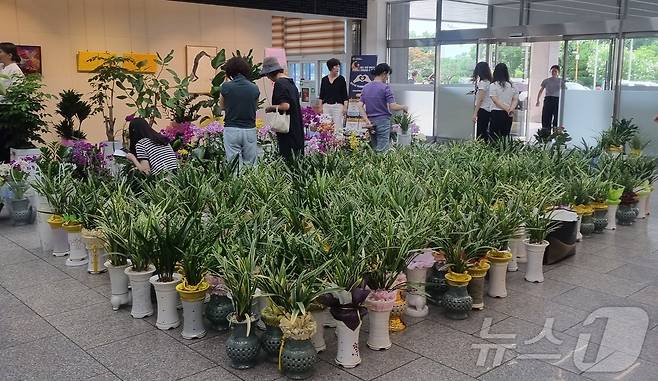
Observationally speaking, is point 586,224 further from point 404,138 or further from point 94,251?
point 404,138

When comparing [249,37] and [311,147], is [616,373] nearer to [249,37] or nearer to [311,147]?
[311,147]

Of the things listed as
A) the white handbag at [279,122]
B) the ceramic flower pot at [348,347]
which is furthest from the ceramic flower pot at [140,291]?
the white handbag at [279,122]

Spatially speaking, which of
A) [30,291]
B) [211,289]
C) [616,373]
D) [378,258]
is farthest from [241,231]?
[616,373]

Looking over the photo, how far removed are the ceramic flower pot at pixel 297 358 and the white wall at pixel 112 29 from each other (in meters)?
7.59

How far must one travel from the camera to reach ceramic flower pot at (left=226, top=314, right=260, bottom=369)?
2850 mm

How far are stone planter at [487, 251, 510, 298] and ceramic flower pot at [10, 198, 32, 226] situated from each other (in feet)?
14.1

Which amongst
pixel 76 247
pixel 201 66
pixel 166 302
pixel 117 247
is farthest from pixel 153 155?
pixel 201 66

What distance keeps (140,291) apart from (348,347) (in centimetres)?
130

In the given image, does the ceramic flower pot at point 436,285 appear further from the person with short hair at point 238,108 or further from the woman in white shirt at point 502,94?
the woman in white shirt at point 502,94

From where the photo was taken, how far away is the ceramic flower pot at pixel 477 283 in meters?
3.60

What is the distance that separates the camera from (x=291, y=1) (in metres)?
11.1

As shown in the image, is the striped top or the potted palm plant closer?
the potted palm plant

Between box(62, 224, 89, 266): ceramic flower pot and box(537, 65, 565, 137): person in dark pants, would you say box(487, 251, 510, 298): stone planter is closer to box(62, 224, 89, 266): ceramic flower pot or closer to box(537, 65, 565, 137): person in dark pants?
box(62, 224, 89, 266): ceramic flower pot

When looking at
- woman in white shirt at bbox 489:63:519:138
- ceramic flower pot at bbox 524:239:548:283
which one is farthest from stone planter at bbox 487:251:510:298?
woman in white shirt at bbox 489:63:519:138
